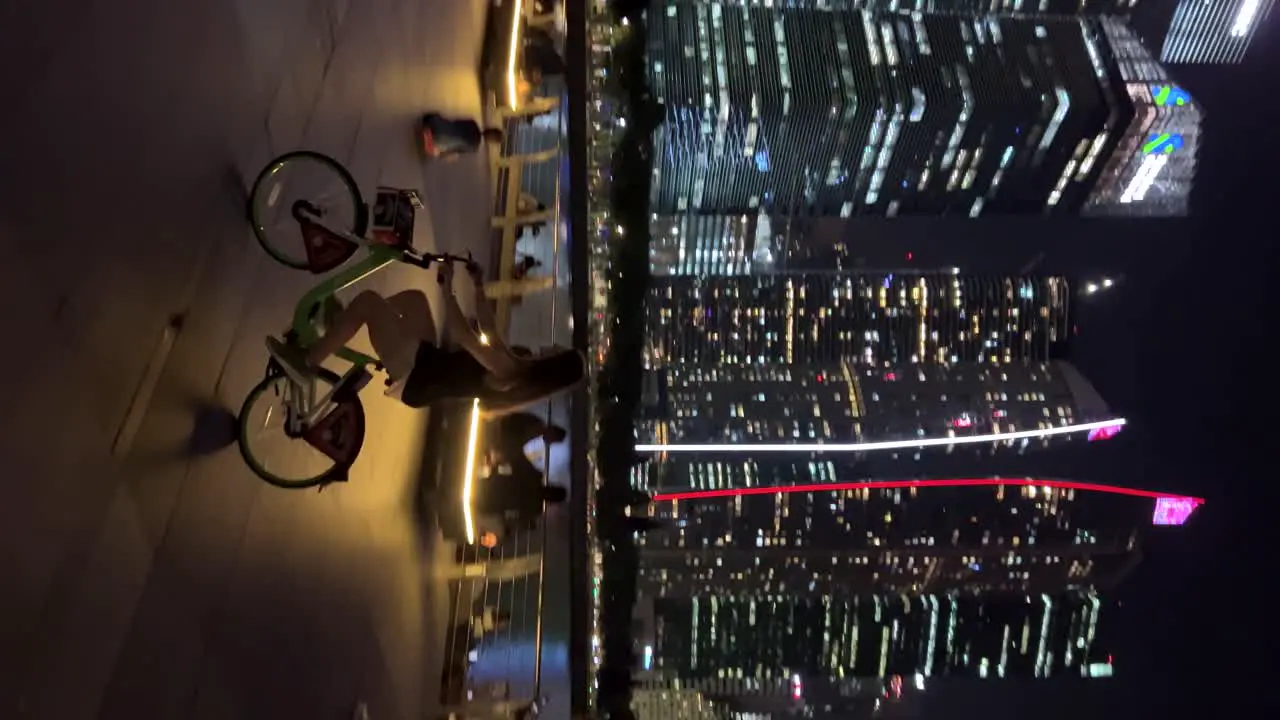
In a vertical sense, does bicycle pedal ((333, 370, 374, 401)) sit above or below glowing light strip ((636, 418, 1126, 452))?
below

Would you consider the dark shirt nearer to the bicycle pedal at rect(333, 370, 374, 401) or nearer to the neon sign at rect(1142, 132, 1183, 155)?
the bicycle pedal at rect(333, 370, 374, 401)

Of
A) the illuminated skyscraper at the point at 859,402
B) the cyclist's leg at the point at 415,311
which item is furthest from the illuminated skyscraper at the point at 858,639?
the cyclist's leg at the point at 415,311

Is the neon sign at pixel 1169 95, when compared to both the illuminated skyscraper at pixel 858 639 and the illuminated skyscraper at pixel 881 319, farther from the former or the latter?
the illuminated skyscraper at pixel 858 639

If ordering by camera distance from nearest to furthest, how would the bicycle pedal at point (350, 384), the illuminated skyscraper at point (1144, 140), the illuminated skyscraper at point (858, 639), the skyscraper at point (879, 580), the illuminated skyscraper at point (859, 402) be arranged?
the bicycle pedal at point (350, 384) → the skyscraper at point (879, 580) → the illuminated skyscraper at point (1144, 140) → the illuminated skyscraper at point (858, 639) → the illuminated skyscraper at point (859, 402)

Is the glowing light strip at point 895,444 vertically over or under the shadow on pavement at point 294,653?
over

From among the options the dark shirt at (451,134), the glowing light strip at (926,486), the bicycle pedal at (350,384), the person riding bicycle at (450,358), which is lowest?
the bicycle pedal at (350,384)

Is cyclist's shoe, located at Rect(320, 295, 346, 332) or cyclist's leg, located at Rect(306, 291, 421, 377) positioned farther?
cyclist's shoe, located at Rect(320, 295, 346, 332)

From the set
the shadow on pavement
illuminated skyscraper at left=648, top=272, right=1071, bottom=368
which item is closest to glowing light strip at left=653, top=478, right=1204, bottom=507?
illuminated skyscraper at left=648, top=272, right=1071, bottom=368

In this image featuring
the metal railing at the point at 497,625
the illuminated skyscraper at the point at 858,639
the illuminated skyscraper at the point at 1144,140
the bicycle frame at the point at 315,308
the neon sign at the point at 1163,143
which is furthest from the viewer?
the illuminated skyscraper at the point at 858,639
